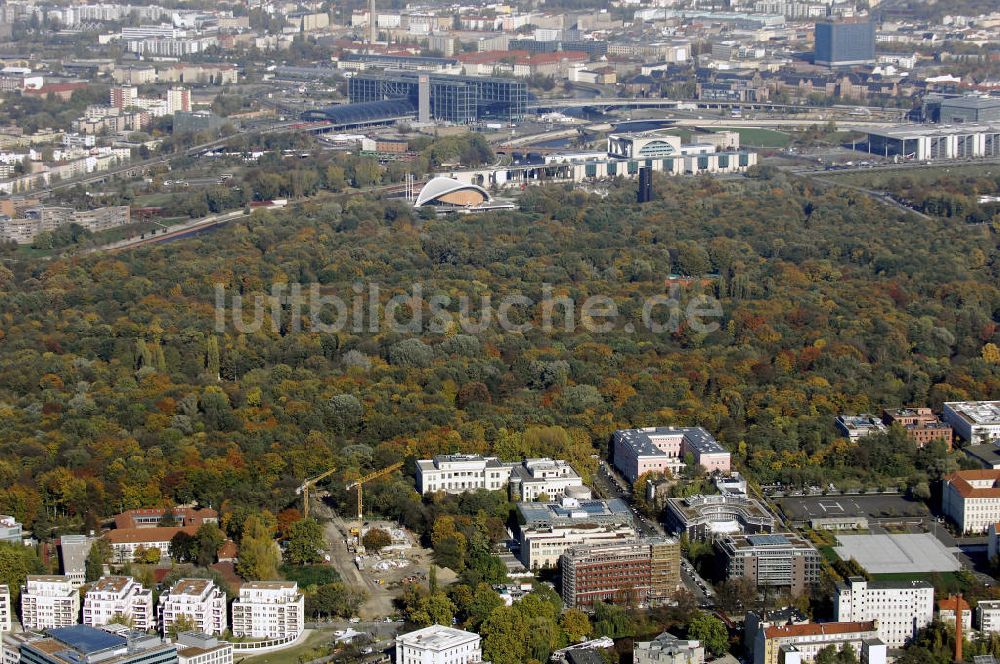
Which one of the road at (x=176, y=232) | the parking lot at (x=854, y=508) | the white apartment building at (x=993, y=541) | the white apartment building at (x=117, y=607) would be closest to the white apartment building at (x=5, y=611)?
the white apartment building at (x=117, y=607)

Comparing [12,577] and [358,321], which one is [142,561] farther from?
[358,321]

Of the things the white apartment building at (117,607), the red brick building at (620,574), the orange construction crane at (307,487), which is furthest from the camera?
the orange construction crane at (307,487)

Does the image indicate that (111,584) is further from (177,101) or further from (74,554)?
(177,101)

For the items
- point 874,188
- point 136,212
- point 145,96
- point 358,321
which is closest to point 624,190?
point 874,188

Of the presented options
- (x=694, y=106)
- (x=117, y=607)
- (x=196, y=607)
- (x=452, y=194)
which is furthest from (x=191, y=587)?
(x=694, y=106)

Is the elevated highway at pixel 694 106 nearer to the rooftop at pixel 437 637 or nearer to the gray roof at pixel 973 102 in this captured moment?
the gray roof at pixel 973 102
